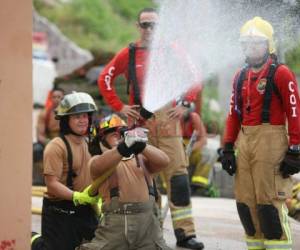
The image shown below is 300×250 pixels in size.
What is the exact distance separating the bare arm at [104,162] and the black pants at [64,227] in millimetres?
883

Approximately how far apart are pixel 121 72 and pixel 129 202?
2009 millimetres

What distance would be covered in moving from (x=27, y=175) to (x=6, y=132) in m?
0.34

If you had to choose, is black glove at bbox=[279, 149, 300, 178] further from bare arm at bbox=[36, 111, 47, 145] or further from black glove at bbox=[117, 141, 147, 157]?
bare arm at bbox=[36, 111, 47, 145]

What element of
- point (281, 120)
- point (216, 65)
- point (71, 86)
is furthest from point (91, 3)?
point (281, 120)

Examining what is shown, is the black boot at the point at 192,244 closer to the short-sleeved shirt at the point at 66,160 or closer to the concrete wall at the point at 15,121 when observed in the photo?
the short-sleeved shirt at the point at 66,160

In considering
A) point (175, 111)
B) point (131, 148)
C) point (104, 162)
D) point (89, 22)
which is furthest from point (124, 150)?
point (89, 22)

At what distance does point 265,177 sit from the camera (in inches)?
224

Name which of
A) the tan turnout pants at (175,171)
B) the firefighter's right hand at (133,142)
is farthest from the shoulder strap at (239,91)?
the firefighter's right hand at (133,142)

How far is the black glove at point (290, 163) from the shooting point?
5.56 m

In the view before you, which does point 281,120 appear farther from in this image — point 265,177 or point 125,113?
point 125,113

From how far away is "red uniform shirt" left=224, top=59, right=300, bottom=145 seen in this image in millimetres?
5625

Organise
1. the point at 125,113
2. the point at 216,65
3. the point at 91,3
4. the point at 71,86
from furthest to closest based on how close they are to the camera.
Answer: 1. the point at 91,3
2. the point at 71,86
3. the point at 216,65
4. the point at 125,113

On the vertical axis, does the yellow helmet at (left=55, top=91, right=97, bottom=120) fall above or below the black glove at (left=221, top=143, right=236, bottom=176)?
above

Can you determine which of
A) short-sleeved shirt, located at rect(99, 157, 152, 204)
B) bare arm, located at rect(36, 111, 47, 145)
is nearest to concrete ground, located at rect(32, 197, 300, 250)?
bare arm, located at rect(36, 111, 47, 145)
